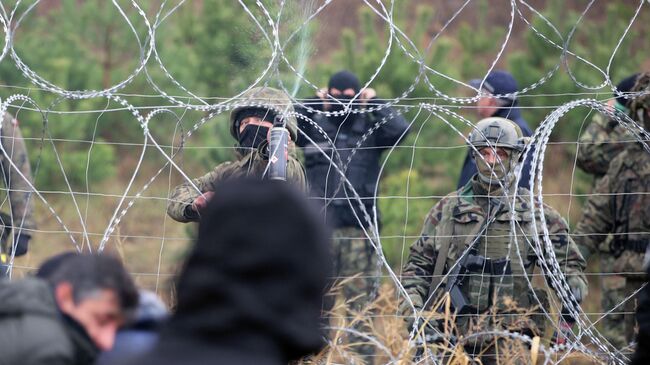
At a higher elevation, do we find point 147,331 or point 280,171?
point 280,171

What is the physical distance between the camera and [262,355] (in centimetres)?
177

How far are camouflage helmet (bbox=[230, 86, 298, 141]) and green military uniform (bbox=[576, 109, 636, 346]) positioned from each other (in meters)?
1.76

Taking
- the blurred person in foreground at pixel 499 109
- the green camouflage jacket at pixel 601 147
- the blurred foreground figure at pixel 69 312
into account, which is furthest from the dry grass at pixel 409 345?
the green camouflage jacket at pixel 601 147

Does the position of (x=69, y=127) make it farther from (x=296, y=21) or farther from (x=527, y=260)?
(x=527, y=260)

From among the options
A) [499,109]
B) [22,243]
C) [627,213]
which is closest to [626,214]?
[627,213]

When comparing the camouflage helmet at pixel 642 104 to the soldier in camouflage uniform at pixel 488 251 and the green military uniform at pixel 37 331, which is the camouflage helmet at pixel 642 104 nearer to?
the soldier in camouflage uniform at pixel 488 251

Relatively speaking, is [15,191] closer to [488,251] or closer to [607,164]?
[488,251]

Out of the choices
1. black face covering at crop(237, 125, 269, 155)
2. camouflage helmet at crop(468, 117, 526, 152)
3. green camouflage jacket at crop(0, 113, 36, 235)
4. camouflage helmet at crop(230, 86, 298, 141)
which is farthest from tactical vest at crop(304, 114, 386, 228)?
green camouflage jacket at crop(0, 113, 36, 235)

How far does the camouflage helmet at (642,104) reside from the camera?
579 cm

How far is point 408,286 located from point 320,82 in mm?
4383

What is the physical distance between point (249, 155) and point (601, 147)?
2294mm

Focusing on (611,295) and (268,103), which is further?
(611,295)

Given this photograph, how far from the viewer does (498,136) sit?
5.08 metres

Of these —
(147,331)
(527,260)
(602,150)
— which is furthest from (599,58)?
(147,331)
